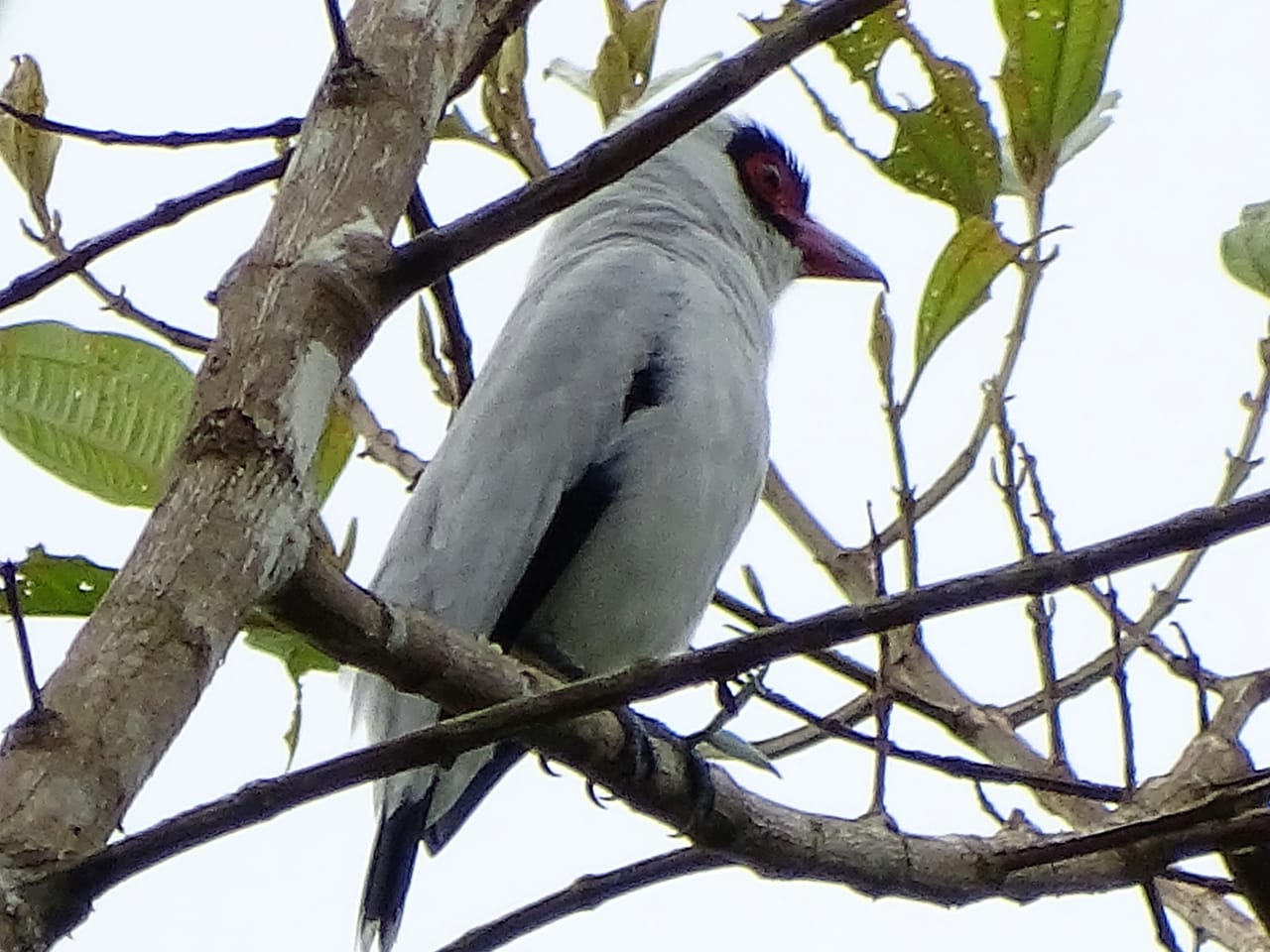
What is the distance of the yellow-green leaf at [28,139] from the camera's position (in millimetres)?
1778

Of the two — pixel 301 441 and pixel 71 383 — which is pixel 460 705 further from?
pixel 71 383

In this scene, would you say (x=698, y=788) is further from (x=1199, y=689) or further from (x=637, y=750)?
(x=1199, y=689)

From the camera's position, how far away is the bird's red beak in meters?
2.96

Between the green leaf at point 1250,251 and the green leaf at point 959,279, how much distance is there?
20 cm

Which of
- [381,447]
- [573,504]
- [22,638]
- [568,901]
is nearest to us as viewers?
[22,638]

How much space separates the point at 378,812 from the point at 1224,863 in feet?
3.30

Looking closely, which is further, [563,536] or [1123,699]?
[563,536]

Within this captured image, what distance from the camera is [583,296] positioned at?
2.24 m

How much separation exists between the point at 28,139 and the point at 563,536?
2.37 feet

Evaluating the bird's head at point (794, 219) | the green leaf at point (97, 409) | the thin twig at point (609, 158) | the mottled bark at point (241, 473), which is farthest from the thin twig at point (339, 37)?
the bird's head at point (794, 219)

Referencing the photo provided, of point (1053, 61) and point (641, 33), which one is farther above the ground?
point (641, 33)

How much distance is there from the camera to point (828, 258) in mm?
2965

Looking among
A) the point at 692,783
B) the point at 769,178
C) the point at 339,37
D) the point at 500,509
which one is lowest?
the point at 692,783

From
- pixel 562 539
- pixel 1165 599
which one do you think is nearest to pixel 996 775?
pixel 1165 599
